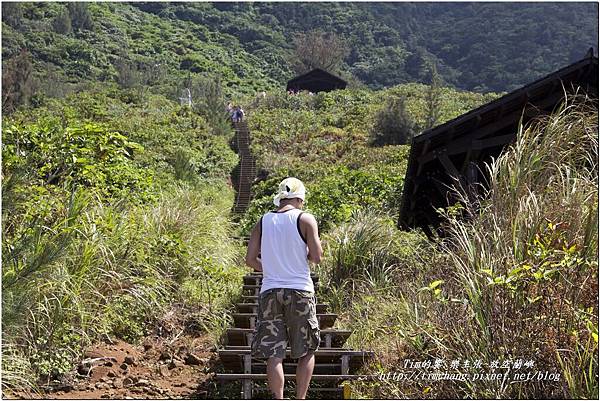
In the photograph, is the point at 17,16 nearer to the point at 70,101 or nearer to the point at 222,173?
the point at 70,101

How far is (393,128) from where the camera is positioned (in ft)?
103

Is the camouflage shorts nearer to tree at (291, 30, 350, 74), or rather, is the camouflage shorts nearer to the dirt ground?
the dirt ground

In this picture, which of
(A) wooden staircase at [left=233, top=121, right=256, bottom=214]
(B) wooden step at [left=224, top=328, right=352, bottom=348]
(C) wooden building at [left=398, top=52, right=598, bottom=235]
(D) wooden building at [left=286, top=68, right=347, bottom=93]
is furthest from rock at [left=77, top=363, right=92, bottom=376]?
(D) wooden building at [left=286, top=68, right=347, bottom=93]

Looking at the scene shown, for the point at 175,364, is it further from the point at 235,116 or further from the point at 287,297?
the point at 235,116

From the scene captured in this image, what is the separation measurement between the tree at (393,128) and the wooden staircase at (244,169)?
5460 mm

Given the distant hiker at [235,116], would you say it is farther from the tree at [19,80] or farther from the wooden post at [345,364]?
the wooden post at [345,364]

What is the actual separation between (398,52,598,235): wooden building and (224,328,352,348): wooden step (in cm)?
226

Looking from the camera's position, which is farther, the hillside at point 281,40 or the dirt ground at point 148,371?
the hillside at point 281,40

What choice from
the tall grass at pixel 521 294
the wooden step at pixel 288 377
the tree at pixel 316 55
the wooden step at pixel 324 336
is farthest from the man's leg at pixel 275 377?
the tree at pixel 316 55

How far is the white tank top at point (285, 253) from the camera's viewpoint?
218 inches

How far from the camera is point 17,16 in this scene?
69375 mm

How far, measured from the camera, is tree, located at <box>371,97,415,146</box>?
102ft

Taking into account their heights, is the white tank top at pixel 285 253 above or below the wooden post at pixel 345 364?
above

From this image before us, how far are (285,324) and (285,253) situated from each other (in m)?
0.55
